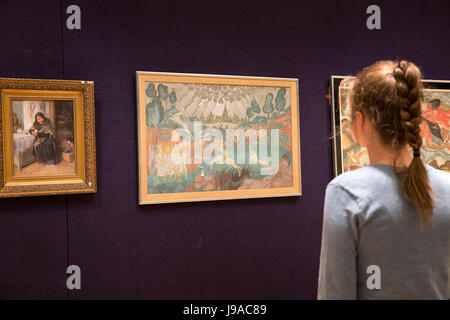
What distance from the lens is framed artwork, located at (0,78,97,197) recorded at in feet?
8.02

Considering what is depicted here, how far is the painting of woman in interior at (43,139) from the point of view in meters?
2.51

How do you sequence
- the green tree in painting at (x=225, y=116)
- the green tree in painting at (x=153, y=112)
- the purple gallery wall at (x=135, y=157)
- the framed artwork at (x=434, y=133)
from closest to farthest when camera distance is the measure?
the purple gallery wall at (x=135, y=157) < the green tree in painting at (x=153, y=112) < the green tree in painting at (x=225, y=116) < the framed artwork at (x=434, y=133)

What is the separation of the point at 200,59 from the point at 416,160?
6.47 ft

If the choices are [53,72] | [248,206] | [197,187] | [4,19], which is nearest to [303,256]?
[248,206]

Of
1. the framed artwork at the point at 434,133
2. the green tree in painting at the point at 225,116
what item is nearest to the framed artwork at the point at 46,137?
the green tree in painting at the point at 225,116

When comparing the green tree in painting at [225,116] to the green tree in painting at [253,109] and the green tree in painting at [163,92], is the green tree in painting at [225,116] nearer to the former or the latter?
the green tree in painting at [253,109]

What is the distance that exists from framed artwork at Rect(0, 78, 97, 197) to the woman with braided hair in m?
1.82

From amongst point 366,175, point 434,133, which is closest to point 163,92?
point 366,175

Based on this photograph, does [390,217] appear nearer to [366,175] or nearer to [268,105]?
[366,175]

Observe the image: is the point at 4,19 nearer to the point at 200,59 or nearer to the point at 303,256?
the point at 200,59

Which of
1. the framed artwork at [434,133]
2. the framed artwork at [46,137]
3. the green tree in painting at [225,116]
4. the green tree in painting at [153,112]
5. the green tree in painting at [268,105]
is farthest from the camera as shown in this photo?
the framed artwork at [434,133]

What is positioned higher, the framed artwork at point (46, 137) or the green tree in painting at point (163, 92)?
the green tree in painting at point (163, 92)

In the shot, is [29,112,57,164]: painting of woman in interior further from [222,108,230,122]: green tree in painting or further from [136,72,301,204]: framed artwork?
[222,108,230,122]: green tree in painting

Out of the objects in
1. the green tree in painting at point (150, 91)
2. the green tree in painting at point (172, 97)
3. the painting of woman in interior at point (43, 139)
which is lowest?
the painting of woman in interior at point (43, 139)
